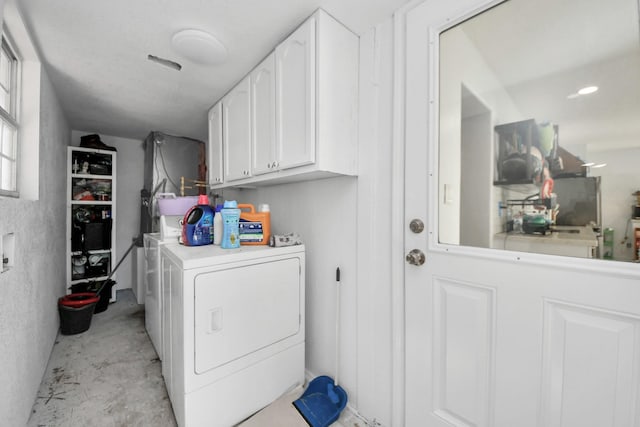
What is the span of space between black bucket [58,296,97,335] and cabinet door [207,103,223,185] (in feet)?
5.58

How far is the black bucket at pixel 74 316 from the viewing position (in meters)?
2.38

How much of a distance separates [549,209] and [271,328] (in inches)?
58.6

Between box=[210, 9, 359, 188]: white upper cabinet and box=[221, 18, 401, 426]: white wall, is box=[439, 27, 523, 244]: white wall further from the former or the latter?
box=[210, 9, 359, 188]: white upper cabinet

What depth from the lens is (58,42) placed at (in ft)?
5.09

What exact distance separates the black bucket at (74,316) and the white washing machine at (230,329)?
56.7 inches

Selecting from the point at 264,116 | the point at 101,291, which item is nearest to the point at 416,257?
the point at 264,116

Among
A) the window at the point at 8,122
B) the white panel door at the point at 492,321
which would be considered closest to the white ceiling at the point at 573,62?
the white panel door at the point at 492,321

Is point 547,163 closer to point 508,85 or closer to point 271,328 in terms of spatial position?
point 508,85

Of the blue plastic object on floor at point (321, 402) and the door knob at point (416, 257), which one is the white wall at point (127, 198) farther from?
the door knob at point (416, 257)

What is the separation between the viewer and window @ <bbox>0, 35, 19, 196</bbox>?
57.0 inches

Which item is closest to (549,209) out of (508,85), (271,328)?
(508,85)

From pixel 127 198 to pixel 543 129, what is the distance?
4559 mm

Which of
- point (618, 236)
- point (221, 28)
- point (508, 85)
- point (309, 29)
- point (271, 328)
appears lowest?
point (271, 328)

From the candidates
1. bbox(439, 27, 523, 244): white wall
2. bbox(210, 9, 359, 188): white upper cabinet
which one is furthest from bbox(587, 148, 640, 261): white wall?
bbox(210, 9, 359, 188): white upper cabinet
